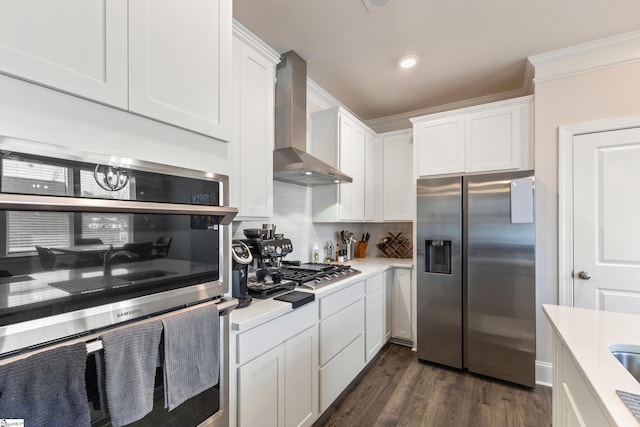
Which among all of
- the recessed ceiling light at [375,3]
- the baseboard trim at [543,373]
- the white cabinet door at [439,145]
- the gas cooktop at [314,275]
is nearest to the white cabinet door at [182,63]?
the recessed ceiling light at [375,3]

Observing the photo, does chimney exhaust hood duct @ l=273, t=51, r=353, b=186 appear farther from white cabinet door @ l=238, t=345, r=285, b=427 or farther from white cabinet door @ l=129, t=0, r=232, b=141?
white cabinet door @ l=238, t=345, r=285, b=427

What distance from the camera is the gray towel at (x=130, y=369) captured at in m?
0.75

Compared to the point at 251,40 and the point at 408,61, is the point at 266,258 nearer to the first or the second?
the point at 251,40

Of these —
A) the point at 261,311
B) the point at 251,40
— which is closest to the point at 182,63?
the point at 251,40

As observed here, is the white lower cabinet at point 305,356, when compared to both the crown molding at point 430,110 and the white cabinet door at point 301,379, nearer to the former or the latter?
the white cabinet door at point 301,379

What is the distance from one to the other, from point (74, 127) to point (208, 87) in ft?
1.60

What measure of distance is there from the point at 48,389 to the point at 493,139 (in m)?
3.20

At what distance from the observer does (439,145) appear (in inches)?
113

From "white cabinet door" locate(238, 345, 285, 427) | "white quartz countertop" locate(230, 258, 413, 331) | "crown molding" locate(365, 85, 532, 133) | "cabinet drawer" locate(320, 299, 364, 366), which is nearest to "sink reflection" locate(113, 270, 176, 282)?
"white quartz countertop" locate(230, 258, 413, 331)

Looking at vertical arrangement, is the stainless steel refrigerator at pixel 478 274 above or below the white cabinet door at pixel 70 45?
below

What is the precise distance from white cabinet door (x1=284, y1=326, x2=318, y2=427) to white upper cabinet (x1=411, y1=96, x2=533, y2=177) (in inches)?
81.6

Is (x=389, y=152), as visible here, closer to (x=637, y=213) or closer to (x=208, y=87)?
(x=637, y=213)

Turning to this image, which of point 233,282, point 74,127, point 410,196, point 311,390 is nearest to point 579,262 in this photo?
point 410,196

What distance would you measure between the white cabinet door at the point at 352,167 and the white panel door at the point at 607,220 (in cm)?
189
